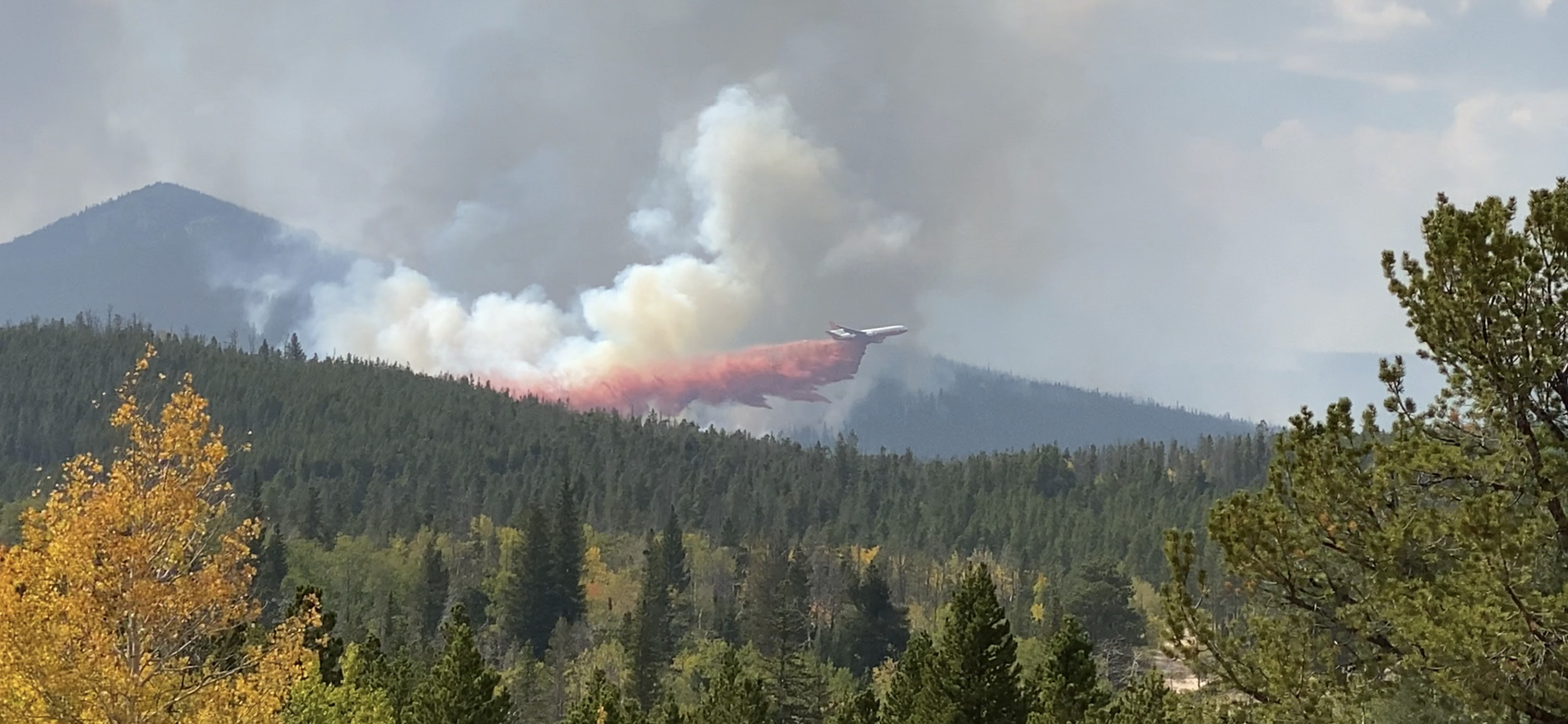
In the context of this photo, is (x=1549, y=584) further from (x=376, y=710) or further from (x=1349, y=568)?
(x=376, y=710)

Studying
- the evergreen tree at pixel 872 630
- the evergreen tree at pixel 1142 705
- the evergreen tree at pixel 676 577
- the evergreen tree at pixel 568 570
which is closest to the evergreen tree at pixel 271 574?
the evergreen tree at pixel 568 570

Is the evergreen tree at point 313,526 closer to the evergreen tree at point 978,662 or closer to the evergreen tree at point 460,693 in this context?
the evergreen tree at point 460,693

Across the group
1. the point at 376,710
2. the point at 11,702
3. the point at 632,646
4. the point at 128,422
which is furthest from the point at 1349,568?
the point at 632,646

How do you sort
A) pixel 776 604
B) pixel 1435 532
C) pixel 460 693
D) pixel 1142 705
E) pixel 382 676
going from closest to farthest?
pixel 1435 532, pixel 1142 705, pixel 460 693, pixel 382 676, pixel 776 604

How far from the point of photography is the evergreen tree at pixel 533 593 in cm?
14225

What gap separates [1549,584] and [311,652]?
2053cm

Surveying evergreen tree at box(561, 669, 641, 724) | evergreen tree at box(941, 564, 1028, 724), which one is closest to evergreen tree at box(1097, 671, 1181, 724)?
evergreen tree at box(941, 564, 1028, 724)

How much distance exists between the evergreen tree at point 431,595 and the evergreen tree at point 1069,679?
10931 centimetres

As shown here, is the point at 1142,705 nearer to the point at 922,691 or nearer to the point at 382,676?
the point at 922,691

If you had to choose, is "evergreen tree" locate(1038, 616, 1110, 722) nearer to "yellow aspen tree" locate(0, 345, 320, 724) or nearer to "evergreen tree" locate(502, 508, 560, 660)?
"yellow aspen tree" locate(0, 345, 320, 724)

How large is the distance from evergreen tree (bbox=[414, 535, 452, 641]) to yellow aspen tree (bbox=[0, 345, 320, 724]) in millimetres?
115281

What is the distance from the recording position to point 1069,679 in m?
34.6

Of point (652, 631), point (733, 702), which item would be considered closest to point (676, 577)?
point (652, 631)

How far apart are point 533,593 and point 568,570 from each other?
6333 millimetres
